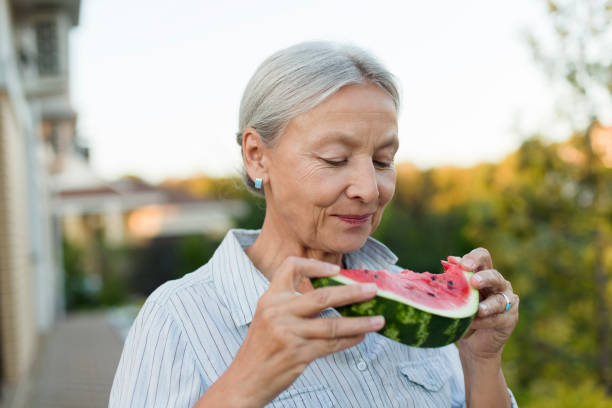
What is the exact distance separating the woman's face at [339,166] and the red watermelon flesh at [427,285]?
20 centimetres

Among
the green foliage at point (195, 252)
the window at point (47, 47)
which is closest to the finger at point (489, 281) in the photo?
the window at point (47, 47)

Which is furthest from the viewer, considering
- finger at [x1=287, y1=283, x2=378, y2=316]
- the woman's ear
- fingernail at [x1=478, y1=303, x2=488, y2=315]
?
the woman's ear

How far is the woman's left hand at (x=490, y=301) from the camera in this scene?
72.4 inches

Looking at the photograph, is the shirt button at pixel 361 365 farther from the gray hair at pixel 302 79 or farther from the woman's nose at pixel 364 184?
the gray hair at pixel 302 79

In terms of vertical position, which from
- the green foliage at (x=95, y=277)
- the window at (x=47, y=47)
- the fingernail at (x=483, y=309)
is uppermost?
the fingernail at (x=483, y=309)

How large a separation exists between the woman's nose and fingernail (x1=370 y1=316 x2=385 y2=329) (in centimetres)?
50

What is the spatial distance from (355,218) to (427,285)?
14.9 inches

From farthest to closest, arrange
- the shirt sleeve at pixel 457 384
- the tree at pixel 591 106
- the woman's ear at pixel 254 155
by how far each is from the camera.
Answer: the tree at pixel 591 106 → the shirt sleeve at pixel 457 384 → the woman's ear at pixel 254 155

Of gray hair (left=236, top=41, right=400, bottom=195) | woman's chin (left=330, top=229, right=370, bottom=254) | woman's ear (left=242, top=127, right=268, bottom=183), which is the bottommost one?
woman's chin (left=330, top=229, right=370, bottom=254)

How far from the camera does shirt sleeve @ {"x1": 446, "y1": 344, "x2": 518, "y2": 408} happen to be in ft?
7.49

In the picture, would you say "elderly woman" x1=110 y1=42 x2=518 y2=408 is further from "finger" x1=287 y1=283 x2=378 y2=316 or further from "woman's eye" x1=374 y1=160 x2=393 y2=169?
"finger" x1=287 y1=283 x2=378 y2=316

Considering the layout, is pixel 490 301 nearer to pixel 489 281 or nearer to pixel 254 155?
pixel 489 281

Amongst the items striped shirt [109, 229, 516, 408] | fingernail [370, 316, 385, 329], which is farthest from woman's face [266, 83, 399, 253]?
fingernail [370, 316, 385, 329]

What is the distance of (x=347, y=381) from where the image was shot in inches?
76.7
